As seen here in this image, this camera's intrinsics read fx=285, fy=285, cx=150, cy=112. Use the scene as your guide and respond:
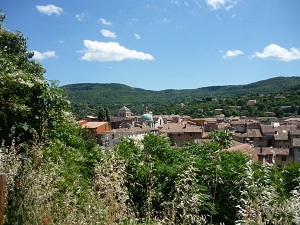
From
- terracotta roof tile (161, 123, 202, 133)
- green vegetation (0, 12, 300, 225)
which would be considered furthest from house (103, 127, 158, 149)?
terracotta roof tile (161, 123, 202, 133)

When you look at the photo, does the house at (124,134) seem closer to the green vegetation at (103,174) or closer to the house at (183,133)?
the green vegetation at (103,174)

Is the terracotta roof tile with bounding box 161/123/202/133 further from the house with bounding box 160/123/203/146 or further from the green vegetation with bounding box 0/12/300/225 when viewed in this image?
the green vegetation with bounding box 0/12/300/225

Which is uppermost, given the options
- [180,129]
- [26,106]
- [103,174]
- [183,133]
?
[26,106]

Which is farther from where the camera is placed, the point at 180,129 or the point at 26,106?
the point at 180,129

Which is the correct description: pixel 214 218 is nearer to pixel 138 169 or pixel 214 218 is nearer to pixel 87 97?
pixel 138 169

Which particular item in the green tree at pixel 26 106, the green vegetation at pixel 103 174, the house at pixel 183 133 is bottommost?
the house at pixel 183 133

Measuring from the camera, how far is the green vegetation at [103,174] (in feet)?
10.0

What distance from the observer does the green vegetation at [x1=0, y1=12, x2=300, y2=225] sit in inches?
120

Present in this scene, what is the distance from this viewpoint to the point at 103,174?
3.61 m

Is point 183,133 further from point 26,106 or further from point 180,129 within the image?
point 26,106

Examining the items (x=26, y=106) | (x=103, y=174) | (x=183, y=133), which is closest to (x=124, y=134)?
(x=183, y=133)

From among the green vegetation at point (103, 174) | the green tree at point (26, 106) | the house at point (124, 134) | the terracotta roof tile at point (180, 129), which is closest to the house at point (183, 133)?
the terracotta roof tile at point (180, 129)

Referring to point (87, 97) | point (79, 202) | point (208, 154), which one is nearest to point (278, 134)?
point (208, 154)

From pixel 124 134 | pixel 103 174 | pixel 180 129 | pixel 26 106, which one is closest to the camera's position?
pixel 103 174
